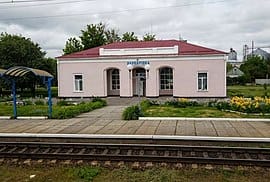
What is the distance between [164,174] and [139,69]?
25.7 m

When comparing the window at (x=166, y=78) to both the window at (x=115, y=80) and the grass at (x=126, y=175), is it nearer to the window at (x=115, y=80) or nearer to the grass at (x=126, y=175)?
the window at (x=115, y=80)

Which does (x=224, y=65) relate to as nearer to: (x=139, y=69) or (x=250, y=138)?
(x=139, y=69)

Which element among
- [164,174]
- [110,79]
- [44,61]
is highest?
[44,61]

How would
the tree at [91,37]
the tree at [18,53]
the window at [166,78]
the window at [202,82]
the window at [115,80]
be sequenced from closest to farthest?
the window at [202,82] < the window at [166,78] < the window at [115,80] < the tree at [18,53] < the tree at [91,37]

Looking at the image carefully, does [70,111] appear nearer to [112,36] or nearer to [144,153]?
[144,153]

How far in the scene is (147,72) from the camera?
3073 cm

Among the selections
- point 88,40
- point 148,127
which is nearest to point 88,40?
point 88,40

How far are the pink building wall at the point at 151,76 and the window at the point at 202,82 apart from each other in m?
0.36

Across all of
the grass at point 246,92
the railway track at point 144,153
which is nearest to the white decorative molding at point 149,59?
the grass at point 246,92

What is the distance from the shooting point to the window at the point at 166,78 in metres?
32.3

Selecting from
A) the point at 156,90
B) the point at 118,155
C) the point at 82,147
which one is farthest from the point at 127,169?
the point at 156,90

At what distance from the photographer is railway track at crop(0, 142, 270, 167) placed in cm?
800

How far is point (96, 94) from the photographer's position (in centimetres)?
3206

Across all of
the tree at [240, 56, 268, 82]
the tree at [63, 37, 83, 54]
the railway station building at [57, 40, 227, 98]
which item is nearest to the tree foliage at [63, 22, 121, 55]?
the tree at [63, 37, 83, 54]
